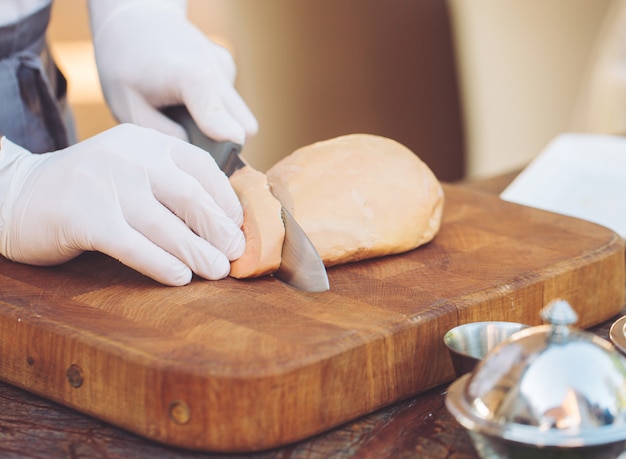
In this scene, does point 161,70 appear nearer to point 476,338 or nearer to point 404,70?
point 476,338

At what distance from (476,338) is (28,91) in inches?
41.9

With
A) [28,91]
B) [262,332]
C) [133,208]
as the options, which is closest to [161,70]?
[28,91]

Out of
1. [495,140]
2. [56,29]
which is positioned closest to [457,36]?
[495,140]

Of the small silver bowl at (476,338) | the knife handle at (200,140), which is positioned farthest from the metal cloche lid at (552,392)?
the knife handle at (200,140)

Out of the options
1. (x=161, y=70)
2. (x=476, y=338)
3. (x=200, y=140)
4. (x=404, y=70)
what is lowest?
(x=404, y=70)

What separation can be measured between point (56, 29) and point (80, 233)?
3599mm

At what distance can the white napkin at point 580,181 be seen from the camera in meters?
1.82

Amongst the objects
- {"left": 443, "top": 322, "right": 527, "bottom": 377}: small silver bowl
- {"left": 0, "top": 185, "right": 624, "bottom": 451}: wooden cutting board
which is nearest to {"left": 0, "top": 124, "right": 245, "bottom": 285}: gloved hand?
{"left": 0, "top": 185, "right": 624, "bottom": 451}: wooden cutting board

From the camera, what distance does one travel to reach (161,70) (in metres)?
1.49

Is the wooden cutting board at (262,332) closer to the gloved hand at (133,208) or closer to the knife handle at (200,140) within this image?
the gloved hand at (133,208)

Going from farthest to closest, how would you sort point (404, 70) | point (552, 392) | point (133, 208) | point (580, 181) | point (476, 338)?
point (404, 70), point (580, 181), point (133, 208), point (476, 338), point (552, 392)

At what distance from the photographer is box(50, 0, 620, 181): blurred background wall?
3.57m

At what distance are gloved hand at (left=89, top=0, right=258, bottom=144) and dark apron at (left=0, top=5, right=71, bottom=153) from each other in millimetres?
117

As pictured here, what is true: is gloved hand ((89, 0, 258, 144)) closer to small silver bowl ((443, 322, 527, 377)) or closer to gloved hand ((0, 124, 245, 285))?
gloved hand ((0, 124, 245, 285))
